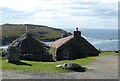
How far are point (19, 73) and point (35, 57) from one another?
1921cm

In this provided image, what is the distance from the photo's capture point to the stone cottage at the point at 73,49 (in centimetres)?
6109

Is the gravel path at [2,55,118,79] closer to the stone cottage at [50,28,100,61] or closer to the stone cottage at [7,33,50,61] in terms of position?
the stone cottage at [7,33,50,61]

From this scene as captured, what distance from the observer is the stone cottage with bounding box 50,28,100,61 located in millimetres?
61094

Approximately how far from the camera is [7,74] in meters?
36.9

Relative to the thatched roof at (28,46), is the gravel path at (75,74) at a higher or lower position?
lower

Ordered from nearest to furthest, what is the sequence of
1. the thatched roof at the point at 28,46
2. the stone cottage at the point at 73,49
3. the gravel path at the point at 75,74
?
the gravel path at the point at 75,74, the thatched roof at the point at 28,46, the stone cottage at the point at 73,49

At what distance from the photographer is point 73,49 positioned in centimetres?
6197

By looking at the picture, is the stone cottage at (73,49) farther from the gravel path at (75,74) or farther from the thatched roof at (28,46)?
the gravel path at (75,74)

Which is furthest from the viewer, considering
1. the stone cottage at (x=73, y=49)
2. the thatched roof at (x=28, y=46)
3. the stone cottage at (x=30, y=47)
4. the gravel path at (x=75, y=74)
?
the stone cottage at (x=73, y=49)

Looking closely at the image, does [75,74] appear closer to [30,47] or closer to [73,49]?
[30,47]

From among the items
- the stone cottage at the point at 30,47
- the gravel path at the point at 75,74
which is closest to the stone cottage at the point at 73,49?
the stone cottage at the point at 30,47

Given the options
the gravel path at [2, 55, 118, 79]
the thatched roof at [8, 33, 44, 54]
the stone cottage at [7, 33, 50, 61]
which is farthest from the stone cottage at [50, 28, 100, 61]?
the gravel path at [2, 55, 118, 79]

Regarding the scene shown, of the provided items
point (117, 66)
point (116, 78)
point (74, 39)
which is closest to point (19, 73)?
point (116, 78)

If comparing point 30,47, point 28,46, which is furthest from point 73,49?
point 28,46
